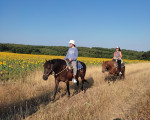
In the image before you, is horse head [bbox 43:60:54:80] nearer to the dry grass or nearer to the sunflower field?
the sunflower field

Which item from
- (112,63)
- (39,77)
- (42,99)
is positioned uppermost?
(112,63)

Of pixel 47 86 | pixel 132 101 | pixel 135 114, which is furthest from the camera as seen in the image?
pixel 47 86

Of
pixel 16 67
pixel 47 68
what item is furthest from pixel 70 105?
pixel 16 67

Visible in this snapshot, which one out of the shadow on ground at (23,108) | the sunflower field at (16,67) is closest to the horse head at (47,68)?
the sunflower field at (16,67)

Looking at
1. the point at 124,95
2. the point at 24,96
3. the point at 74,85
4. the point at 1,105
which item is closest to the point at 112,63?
the point at 74,85

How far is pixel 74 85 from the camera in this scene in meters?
8.08

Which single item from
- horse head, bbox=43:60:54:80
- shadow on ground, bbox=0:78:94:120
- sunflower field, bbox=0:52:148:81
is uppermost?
horse head, bbox=43:60:54:80

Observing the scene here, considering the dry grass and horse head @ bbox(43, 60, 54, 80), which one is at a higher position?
horse head @ bbox(43, 60, 54, 80)

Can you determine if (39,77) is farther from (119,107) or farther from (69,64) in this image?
(119,107)

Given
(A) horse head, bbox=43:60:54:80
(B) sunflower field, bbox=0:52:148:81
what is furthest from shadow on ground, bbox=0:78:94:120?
(B) sunflower field, bbox=0:52:148:81

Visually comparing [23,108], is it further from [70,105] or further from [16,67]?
[16,67]

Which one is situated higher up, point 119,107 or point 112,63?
point 112,63

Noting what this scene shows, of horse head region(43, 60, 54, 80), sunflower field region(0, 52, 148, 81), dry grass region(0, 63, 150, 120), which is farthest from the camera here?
sunflower field region(0, 52, 148, 81)

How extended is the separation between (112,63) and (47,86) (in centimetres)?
489
